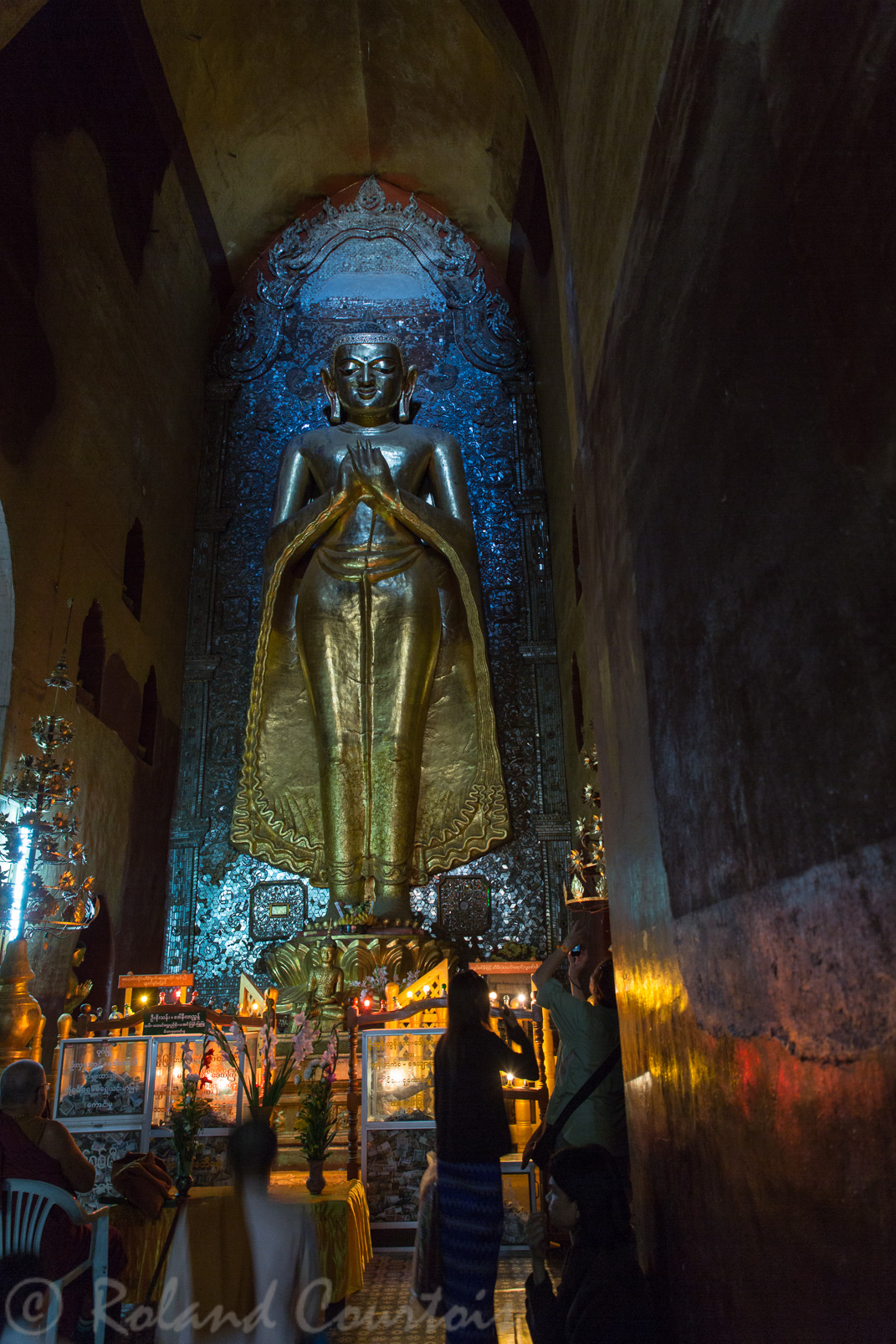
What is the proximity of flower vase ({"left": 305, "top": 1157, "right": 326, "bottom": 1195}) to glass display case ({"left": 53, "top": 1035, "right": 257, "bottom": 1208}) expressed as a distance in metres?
0.52

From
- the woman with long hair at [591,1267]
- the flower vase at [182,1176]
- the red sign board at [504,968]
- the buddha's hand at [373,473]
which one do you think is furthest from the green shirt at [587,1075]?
the buddha's hand at [373,473]

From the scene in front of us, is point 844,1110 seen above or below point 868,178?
below

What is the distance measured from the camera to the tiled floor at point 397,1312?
102 inches

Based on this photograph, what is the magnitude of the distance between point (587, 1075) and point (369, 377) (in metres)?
5.54

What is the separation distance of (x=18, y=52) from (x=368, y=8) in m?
3.16

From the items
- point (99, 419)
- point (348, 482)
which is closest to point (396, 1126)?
point (348, 482)

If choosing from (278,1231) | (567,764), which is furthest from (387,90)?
(278,1231)

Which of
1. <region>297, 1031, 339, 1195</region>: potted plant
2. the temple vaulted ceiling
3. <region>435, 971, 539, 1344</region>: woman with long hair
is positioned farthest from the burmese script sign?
the temple vaulted ceiling

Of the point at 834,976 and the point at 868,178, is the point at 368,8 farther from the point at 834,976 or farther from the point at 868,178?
the point at 834,976

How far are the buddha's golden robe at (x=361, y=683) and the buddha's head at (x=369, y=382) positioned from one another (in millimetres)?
876

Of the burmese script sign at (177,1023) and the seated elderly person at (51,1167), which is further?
the burmese script sign at (177,1023)

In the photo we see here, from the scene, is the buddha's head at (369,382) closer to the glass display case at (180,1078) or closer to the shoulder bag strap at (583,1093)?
the glass display case at (180,1078)

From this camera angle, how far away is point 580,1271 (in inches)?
71.8

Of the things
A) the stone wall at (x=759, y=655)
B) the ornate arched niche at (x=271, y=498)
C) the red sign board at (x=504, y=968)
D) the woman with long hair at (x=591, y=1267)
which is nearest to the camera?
the stone wall at (x=759, y=655)
